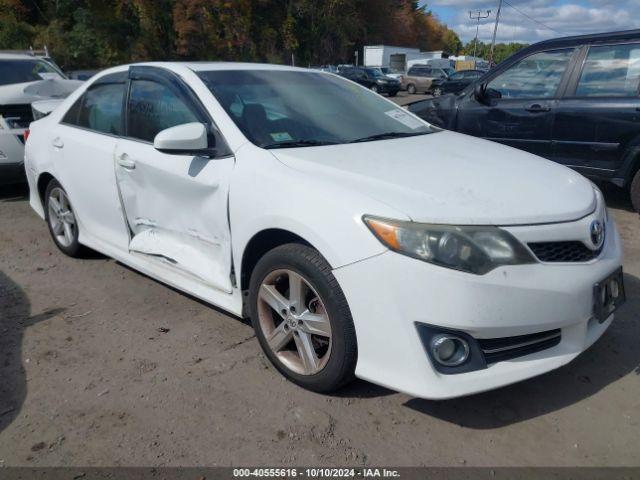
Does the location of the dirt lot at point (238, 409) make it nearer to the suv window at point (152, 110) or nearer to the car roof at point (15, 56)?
the suv window at point (152, 110)

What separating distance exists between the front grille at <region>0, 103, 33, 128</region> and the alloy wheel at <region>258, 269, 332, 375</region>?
5058 mm

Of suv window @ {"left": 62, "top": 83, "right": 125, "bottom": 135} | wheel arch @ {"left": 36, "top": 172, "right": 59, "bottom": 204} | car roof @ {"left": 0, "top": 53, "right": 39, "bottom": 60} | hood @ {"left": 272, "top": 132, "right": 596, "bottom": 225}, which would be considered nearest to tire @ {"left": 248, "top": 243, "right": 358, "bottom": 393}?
hood @ {"left": 272, "top": 132, "right": 596, "bottom": 225}

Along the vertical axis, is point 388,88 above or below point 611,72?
below

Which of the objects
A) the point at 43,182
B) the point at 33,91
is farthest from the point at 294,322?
the point at 33,91

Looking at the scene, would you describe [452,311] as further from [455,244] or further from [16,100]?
[16,100]

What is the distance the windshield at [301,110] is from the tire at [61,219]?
1810 mm

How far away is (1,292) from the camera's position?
3.91 m

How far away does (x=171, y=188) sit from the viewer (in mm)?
3139

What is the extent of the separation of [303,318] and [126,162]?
5.47 ft

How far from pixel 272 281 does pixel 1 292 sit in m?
2.41

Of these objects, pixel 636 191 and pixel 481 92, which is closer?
pixel 636 191

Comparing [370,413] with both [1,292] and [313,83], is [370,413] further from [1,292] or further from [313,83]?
[1,292]

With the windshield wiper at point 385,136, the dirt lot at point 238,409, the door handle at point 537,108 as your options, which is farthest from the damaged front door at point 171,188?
the door handle at point 537,108

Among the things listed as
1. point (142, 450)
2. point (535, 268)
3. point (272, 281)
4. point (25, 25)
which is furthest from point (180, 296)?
point (25, 25)
